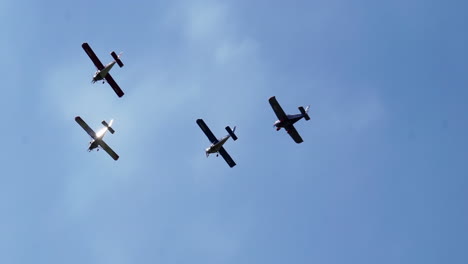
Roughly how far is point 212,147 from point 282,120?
9.80 m

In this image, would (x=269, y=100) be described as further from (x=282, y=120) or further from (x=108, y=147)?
(x=108, y=147)

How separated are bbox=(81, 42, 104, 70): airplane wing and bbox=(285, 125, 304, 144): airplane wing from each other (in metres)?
24.5

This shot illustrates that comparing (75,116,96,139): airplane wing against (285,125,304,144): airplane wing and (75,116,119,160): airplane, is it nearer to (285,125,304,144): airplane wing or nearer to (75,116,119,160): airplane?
(75,116,119,160): airplane

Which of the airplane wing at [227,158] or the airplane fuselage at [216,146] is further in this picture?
the airplane wing at [227,158]

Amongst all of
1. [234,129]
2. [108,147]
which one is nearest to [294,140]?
[234,129]

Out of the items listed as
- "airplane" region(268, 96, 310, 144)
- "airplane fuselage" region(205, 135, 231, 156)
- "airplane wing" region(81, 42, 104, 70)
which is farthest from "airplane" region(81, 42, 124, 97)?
"airplane" region(268, 96, 310, 144)

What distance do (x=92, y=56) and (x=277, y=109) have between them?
23.6 meters

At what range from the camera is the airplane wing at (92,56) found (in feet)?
269

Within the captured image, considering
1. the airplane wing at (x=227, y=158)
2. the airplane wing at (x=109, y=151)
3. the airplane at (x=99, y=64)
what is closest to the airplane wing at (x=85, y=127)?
the airplane wing at (x=109, y=151)

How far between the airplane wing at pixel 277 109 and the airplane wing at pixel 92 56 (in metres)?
21.2

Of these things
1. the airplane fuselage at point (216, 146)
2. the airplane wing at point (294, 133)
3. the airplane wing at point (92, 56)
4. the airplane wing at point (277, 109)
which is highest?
the airplane wing at point (277, 109)

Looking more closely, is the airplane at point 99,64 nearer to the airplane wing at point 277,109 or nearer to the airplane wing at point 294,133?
the airplane wing at point 277,109

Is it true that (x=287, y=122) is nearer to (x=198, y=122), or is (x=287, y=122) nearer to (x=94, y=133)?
(x=198, y=122)

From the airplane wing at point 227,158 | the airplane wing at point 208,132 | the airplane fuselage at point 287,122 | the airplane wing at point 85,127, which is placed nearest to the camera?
the airplane wing at point 85,127
